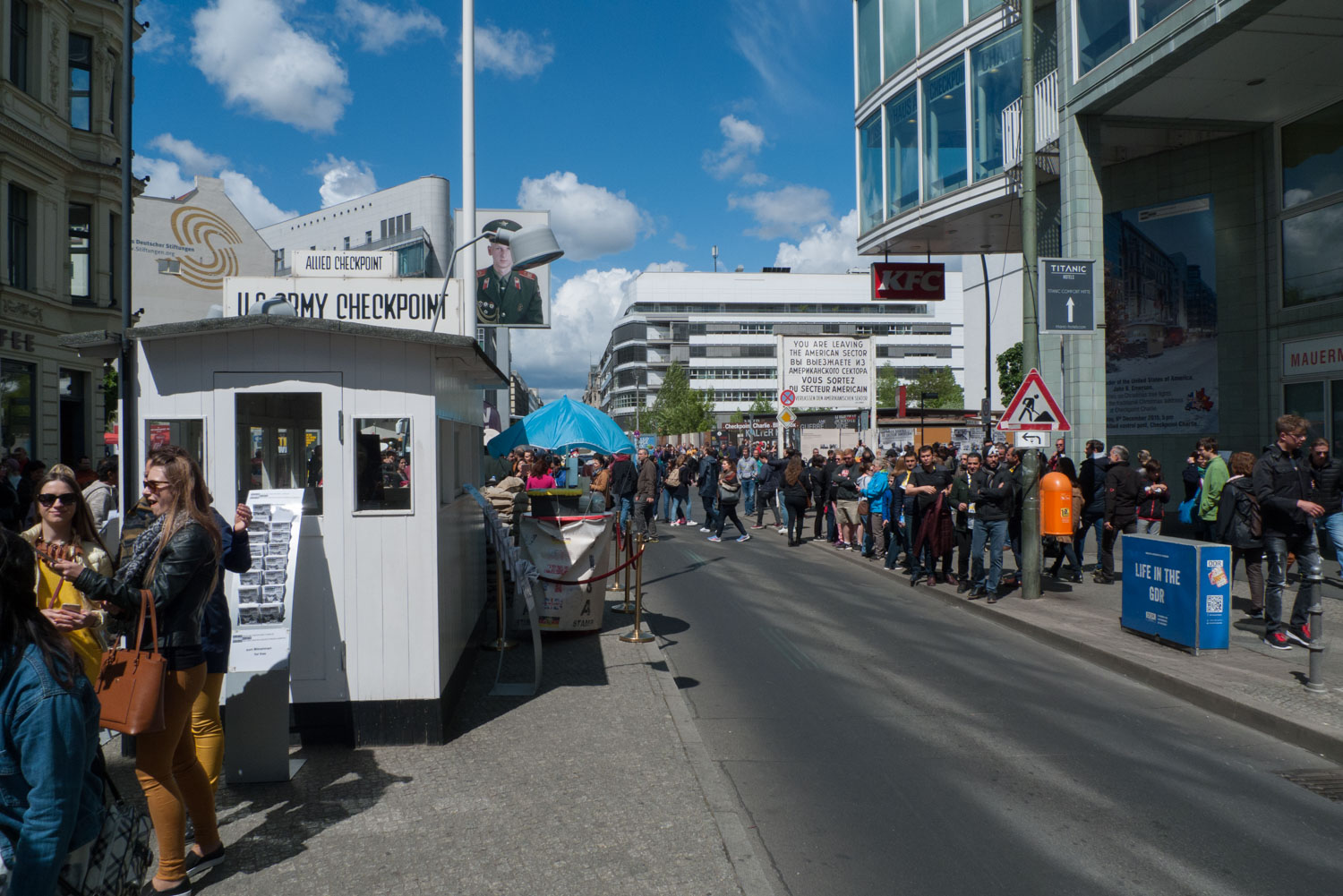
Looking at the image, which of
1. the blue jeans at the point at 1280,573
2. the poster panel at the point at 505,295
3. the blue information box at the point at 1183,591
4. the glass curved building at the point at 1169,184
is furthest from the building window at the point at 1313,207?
the poster panel at the point at 505,295

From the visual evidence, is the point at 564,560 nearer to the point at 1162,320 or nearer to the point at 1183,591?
the point at 1183,591

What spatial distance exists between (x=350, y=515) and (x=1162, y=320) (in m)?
16.0

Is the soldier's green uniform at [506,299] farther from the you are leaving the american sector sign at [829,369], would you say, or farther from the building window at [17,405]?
the building window at [17,405]

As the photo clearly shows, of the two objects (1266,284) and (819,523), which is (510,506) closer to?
(819,523)

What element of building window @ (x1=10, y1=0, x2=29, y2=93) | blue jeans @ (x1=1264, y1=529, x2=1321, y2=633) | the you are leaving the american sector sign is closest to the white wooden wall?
blue jeans @ (x1=1264, y1=529, x2=1321, y2=633)

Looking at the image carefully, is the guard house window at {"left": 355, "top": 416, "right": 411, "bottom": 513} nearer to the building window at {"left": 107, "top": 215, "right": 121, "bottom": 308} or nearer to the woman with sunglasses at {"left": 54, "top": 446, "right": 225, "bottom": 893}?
the woman with sunglasses at {"left": 54, "top": 446, "right": 225, "bottom": 893}

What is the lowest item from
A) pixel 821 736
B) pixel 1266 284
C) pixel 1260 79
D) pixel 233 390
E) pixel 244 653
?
pixel 821 736

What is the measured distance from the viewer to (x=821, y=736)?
21.8ft

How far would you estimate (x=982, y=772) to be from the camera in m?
5.88

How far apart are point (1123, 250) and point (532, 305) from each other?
515 inches

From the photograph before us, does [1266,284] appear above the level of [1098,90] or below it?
below

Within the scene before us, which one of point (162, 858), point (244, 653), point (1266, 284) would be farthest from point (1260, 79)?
point (162, 858)

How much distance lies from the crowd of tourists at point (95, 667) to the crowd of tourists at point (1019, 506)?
18.8ft

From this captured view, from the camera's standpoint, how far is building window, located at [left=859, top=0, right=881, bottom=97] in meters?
23.1
